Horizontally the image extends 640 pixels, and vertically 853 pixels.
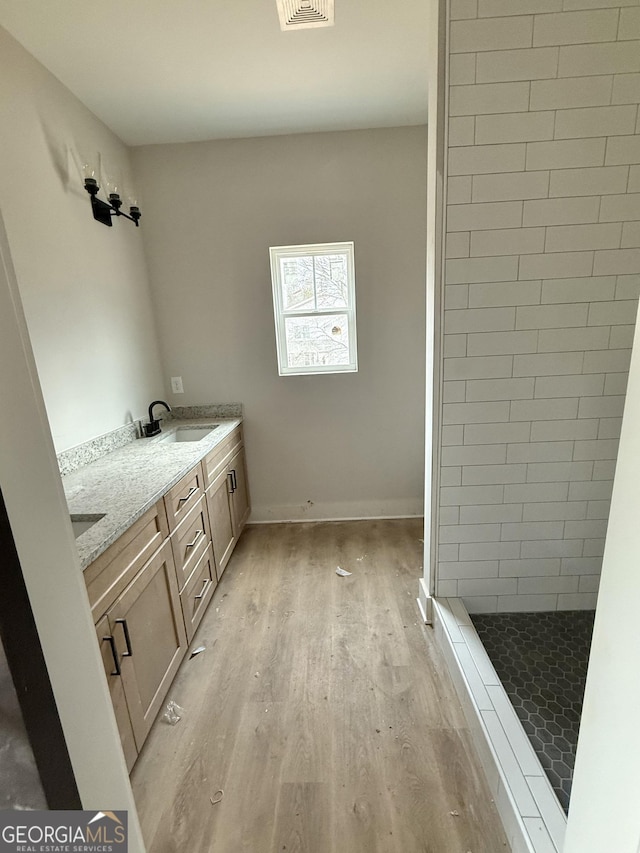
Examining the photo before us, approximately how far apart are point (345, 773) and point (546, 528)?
134 cm

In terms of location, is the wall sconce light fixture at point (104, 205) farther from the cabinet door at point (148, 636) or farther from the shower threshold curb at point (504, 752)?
the shower threshold curb at point (504, 752)

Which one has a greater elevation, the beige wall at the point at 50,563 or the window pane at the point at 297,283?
the window pane at the point at 297,283

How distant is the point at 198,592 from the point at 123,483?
0.76 metres

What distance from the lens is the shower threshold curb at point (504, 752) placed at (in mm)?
1085

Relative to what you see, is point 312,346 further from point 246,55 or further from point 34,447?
point 34,447

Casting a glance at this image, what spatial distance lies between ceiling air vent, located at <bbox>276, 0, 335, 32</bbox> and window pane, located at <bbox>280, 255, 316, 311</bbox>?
1.28 m

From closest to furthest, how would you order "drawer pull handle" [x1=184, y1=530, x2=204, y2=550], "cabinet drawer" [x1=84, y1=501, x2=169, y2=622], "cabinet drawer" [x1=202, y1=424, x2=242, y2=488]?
"cabinet drawer" [x1=84, y1=501, x2=169, y2=622], "drawer pull handle" [x1=184, y1=530, x2=204, y2=550], "cabinet drawer" [x1=202, y1=424, x2=242, y2=488]

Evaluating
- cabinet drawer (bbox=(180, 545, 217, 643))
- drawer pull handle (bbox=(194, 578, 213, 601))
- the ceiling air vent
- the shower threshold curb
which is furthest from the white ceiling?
the shower threshold curb

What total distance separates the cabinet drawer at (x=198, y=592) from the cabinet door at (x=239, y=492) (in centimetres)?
53

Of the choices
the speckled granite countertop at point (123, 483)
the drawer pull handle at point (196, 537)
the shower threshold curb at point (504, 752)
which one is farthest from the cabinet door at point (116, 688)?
the shower threshold curb at point (504, 752)

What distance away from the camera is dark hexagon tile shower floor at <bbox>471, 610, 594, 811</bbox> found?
130cm

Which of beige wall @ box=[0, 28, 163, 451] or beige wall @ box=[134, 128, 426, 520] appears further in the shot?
beige wall @ box=[134, 128, 426, 520]

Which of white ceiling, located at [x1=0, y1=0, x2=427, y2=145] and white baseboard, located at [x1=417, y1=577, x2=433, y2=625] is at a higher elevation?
white ceiling, located at [x1=0, y1=0, x2=427, y2=145]

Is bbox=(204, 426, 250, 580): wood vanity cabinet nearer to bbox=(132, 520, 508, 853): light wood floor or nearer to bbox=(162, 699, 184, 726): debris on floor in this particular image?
bbox=(132, 520, 508, 853): light wood floor
